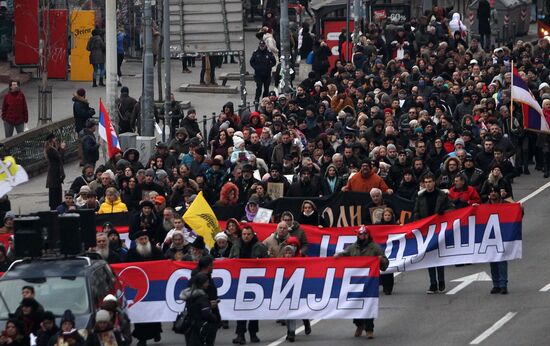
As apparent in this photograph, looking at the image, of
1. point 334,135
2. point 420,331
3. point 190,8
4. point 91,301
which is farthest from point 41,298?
point 190,8

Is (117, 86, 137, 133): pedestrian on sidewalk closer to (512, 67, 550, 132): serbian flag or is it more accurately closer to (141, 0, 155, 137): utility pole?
(141, 0, 155, 137): utility pole

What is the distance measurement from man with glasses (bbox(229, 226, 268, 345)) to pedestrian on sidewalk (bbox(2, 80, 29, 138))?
14.9 metres

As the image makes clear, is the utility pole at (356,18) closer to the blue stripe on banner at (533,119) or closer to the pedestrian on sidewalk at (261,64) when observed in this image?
the pedestrian on sidewalk at (261,64)

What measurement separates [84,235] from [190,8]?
20.5 meters

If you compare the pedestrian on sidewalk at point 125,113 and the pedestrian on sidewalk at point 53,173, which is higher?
the pedestrian on sidewalk at point 125,113

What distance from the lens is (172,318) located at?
22.5 m

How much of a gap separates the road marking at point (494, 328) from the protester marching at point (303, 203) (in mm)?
1047

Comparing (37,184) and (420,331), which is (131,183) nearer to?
(420,331)

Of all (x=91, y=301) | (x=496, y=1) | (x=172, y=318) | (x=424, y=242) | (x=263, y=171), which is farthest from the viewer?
(x=496, y=1)

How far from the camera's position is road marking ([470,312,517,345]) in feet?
72.8

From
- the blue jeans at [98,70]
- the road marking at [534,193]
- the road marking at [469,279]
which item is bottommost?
the road marking at [469,279]

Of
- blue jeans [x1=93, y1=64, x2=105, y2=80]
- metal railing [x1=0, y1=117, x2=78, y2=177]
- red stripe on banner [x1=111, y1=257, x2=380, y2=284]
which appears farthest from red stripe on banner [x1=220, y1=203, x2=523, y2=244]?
blue jeans [x1=93, y1=64, x2=105, y2=80]

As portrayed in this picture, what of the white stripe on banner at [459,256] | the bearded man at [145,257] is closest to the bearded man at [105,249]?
the bearded man at [145,257]

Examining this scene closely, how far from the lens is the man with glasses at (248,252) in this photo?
74.1 feet
